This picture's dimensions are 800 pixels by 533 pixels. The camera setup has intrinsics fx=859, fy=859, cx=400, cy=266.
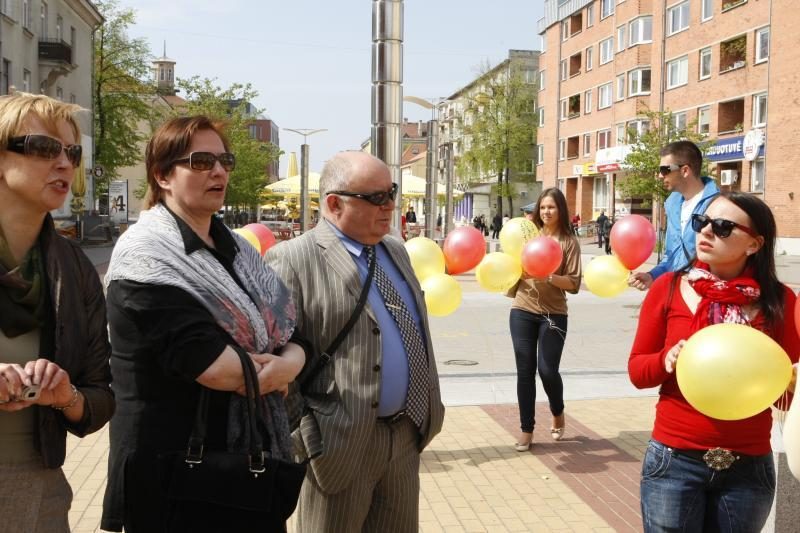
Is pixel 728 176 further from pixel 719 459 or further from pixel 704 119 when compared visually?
pixel 719 459

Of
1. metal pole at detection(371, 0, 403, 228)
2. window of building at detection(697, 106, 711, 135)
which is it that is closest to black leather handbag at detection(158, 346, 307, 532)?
metal pole at detection(371, 0, 403, 228)

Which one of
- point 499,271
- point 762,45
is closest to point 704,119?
point 762,45

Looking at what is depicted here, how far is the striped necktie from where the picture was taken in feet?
10.8

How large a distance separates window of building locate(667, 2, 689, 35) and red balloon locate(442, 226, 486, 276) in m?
43.8

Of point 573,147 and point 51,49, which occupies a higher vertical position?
point 51,49

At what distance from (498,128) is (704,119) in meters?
21.1

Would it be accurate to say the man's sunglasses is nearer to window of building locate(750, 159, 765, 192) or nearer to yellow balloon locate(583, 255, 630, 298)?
yellow balloon locate(583, 255, 630, 298)

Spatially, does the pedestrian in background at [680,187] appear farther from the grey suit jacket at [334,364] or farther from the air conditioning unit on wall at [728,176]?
the air conditioning unit on wall at [728,176]

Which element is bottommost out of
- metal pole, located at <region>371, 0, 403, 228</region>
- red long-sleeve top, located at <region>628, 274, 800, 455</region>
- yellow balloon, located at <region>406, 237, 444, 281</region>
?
red long-sleeve top, located at <region>628, 274, 800, 455</region>

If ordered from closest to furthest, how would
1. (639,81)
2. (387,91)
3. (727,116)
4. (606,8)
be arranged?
(387,91) < (727,116) < (639,81) < (606,8)

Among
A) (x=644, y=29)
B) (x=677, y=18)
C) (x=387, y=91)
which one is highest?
(x=644, y=29)

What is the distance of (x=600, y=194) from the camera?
195ft

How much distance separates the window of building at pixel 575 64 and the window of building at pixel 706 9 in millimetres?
18547

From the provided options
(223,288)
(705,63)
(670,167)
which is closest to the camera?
(223,288)
